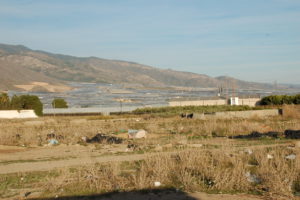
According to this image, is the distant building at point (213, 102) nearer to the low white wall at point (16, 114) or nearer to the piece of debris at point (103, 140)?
the low white wall at point (16, 114)

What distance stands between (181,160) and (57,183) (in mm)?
4247

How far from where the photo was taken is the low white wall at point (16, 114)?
56.8 m

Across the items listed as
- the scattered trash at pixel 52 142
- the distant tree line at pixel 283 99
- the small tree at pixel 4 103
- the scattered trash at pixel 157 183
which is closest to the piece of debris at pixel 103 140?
the scattered trash at pixel 52 142

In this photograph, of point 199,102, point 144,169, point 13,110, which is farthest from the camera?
point 199,102

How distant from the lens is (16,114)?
57844 millimetres

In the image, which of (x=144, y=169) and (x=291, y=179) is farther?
(x=144, y=169)

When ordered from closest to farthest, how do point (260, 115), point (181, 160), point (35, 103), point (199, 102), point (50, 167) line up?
point (181, 160)
point (50, 167)
point (260, 115)
point (35, 103)
point (199, 102)

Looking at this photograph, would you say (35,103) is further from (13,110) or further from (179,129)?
(179,129)

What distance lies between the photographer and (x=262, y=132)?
2762cm

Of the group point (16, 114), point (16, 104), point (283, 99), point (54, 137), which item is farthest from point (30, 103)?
point (283, 99)

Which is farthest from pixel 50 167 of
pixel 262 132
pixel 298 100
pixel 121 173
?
pixel 298 100

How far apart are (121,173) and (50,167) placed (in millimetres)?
3455

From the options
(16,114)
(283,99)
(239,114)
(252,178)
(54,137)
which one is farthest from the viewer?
(283,99)

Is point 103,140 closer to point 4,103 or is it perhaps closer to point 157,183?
point 157,183
